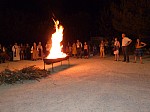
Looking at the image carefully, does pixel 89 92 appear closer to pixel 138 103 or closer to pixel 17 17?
pixel 138 103

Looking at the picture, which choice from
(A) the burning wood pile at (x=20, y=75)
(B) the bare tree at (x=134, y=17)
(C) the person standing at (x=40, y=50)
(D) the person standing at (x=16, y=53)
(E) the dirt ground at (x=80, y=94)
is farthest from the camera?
(C) the person standing at (x=40, y=50)

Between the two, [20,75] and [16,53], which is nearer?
[20,75]

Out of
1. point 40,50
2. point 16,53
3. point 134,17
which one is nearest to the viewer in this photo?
point 16,53

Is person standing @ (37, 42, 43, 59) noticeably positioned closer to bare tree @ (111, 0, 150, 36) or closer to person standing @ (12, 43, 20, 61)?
person standing @ (12, 43, 20, 61)

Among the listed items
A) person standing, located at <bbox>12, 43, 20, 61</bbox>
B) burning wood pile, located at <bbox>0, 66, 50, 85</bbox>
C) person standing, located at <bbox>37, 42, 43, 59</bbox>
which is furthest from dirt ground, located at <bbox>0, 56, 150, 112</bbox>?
person standing, located at <bbox>37, 42, 43, 59</bbox>

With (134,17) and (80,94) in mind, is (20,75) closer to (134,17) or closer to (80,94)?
(80,94)

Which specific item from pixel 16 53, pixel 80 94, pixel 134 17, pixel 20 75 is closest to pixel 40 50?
pixel 16 53

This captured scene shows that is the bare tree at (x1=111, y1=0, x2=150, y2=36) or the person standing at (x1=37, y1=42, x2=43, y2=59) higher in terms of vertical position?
the bare tree at (x1=111, y1=0, x2=150, y2=36)

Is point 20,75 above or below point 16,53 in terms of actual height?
below

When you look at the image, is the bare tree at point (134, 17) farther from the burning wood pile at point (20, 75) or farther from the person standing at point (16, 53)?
the burning wood pile at point (20, 75)

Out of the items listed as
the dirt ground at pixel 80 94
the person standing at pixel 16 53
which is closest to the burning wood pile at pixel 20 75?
the dirt ground at pixel 80 94

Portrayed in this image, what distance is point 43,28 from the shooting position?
103 feet

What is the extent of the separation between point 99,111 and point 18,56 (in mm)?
16233

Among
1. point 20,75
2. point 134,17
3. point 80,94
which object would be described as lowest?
point 80,94
